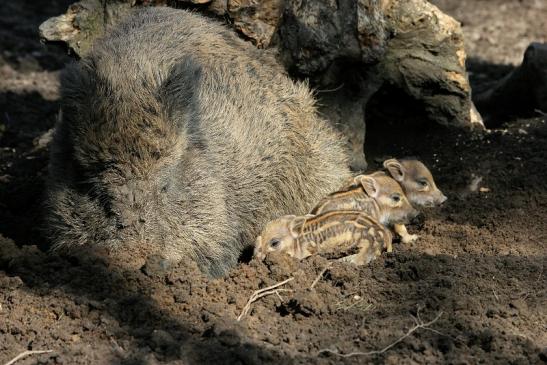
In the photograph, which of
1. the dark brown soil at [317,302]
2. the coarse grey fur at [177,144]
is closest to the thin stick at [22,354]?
the dark brown soil at [317,302]

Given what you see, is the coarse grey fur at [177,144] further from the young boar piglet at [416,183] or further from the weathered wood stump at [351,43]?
the young boar piglet at [416,183]

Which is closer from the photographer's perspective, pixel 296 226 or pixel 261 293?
pixel 261 293

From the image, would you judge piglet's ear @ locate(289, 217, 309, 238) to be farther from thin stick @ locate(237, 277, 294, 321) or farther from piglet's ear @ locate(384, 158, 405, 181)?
piglet's ear @ locate(384, 158, 405, 181)

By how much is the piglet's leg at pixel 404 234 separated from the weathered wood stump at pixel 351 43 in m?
1.15

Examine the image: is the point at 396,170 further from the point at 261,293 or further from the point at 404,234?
the point at 261,293

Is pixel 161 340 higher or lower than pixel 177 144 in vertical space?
lower

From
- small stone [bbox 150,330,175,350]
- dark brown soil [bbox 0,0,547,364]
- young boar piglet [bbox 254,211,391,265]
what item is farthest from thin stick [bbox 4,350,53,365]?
young boar piglet [bbox 254,211,391,265]

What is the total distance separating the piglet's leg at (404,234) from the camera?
597cm

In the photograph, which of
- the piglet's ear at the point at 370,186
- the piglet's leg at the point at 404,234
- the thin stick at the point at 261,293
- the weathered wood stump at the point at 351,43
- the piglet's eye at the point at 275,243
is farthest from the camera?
the weathered wood stump at the point at 351,43

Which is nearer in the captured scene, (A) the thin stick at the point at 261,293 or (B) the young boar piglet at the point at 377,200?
(A) the thin stick at the point at 261,293

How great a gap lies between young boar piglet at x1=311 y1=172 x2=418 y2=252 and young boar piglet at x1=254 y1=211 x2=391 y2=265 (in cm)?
54

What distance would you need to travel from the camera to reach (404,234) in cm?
603

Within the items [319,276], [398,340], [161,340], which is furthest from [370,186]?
[161,340]

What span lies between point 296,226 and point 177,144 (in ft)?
3.20
